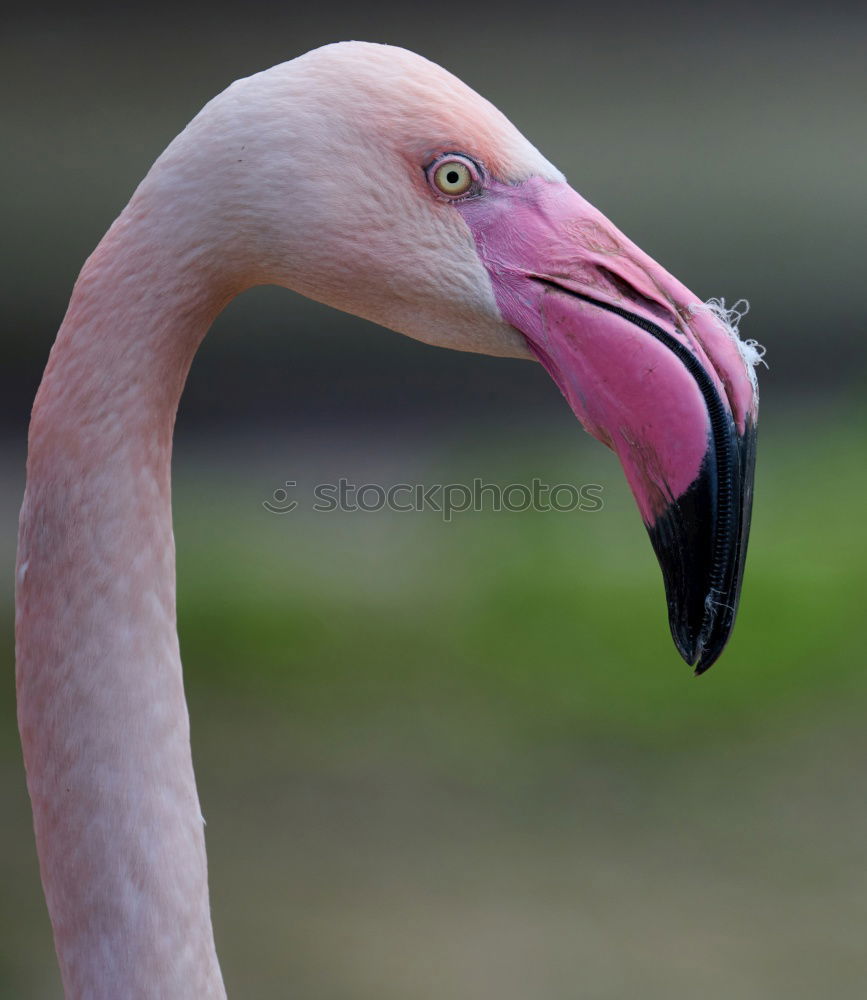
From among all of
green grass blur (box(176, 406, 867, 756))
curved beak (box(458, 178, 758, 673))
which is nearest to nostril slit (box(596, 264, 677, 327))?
curved beak (box(458, 178, 758, 673))

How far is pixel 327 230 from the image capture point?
739 mm

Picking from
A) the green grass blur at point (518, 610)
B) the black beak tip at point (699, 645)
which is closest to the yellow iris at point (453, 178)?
the black beak tip at point (699, 645)

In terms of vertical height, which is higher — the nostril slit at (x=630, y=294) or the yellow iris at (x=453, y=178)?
the yellow iris at (x=453, y=178)

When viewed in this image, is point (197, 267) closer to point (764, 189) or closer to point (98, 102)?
point (98, 102)

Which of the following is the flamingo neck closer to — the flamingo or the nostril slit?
the flamingo

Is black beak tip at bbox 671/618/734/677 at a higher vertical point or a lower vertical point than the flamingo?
lower

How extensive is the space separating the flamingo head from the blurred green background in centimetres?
146

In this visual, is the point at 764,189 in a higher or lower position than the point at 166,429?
higher

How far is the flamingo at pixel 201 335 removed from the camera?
730 millimetres

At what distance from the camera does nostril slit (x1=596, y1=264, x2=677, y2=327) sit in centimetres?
75

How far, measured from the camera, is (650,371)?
28.9 inches

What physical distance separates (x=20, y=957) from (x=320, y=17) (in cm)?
267

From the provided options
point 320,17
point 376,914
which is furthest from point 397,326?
point 320,17

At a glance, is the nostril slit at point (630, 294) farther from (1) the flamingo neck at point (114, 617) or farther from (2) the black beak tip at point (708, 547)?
(1) the flamingo neck at point (114, 617)
